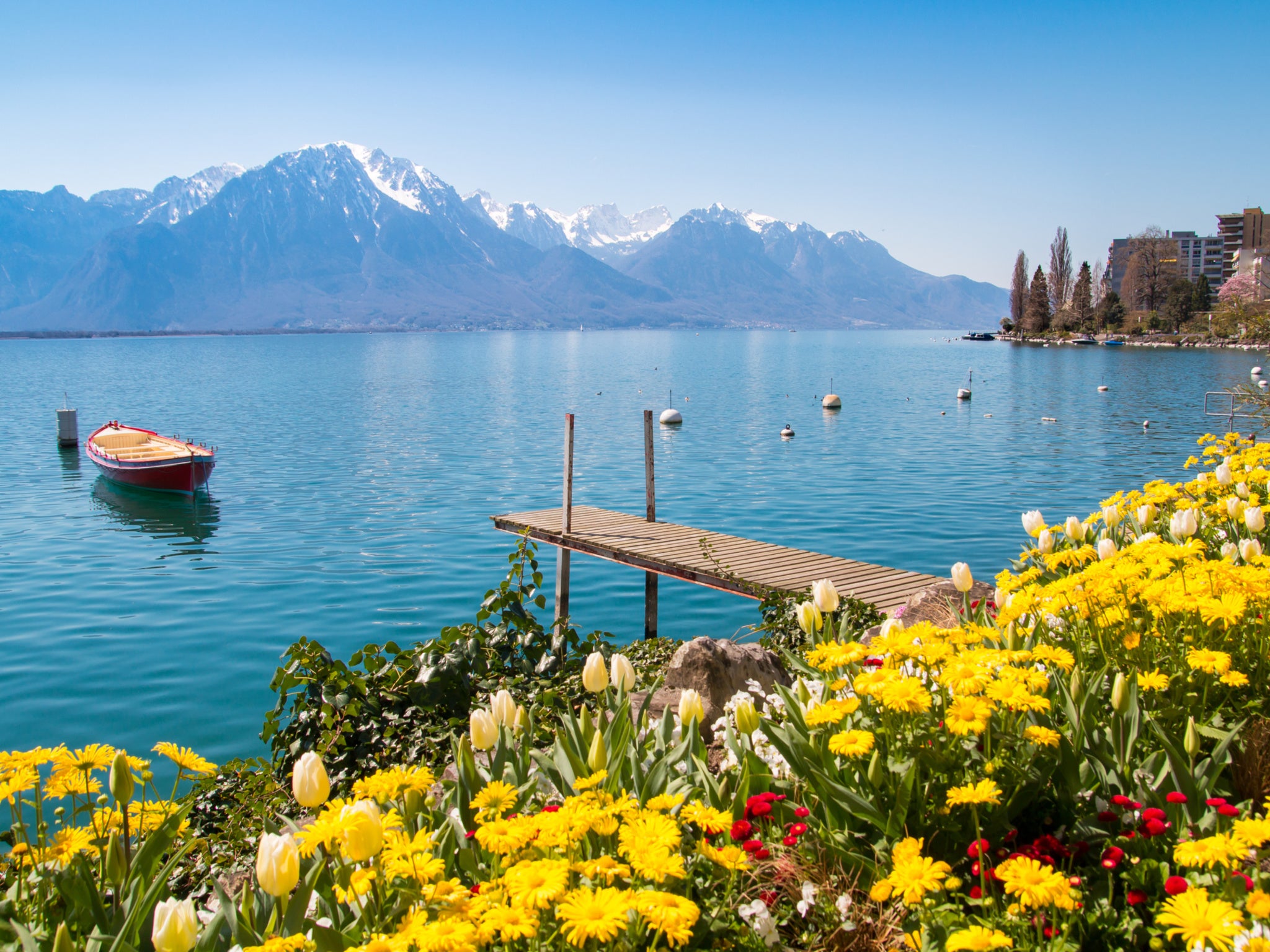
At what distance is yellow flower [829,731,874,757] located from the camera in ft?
9.49

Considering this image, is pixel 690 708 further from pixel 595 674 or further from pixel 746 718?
pixel 595 674

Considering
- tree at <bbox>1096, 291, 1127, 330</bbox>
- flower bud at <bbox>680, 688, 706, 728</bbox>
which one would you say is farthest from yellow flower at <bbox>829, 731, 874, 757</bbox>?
tree at <bbox>1096, 291, 1127, 330</bbox>

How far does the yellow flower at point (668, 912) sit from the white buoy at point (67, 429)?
132 ft

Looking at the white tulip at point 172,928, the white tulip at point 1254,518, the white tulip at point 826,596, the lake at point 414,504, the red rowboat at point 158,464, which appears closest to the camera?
the white tulip at point 172,928

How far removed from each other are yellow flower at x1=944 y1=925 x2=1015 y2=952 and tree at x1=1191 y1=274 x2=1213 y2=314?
136 m

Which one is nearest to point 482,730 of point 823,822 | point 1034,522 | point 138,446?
point 823,822

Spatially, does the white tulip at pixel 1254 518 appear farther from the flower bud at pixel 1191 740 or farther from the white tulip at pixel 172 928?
the white tulip at pixel 172 928

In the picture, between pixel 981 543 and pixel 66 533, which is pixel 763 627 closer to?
pixel 981 543

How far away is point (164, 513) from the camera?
2520 cm

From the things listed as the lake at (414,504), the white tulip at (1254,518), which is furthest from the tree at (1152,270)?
the white tulip at (1254,518)

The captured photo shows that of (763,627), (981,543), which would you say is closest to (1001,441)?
(981,543)

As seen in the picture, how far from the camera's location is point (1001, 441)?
1478 inches

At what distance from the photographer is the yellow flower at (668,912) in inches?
84.2

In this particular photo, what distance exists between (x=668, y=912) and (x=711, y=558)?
36.7ft
